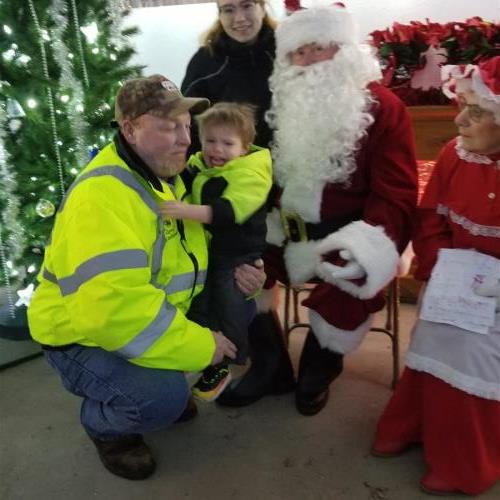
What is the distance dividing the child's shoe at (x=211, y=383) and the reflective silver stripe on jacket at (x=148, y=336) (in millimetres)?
377

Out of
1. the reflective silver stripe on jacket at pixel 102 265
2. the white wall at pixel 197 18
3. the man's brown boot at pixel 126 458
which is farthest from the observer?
the white wall at pixel 197 18

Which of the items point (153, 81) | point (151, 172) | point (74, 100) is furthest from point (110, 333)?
point (74, 100)

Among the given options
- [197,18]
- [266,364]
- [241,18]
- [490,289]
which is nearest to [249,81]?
[241,18]

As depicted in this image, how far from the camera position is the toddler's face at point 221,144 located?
1800mm

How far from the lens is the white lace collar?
1.70 m

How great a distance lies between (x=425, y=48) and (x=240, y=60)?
0.94 metres

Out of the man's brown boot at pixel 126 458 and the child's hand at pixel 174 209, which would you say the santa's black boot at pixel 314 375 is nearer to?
the man's brown boot at pixel 126 458

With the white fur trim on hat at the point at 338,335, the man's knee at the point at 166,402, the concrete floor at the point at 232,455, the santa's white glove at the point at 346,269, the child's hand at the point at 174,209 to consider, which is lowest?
the concrete floor at the point at 232,455

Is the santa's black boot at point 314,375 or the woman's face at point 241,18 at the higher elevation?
the woman's face at point 241,18

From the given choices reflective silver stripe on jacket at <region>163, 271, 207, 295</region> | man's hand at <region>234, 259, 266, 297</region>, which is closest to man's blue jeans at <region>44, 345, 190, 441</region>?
reflective silver stripe on jacket at <region>163, 271, 207, 295</region>

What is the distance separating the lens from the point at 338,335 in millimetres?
1960

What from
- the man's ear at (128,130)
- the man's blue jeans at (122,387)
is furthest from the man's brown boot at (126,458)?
the man's ear at (128,130)

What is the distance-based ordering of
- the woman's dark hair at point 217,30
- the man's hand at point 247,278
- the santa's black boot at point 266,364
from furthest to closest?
1. the woman's dark hair at point 217,30
2. the santa's black boot at point 266,364
3. the man's hand at point 247,278

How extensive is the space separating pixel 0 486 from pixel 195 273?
37.0 inches
